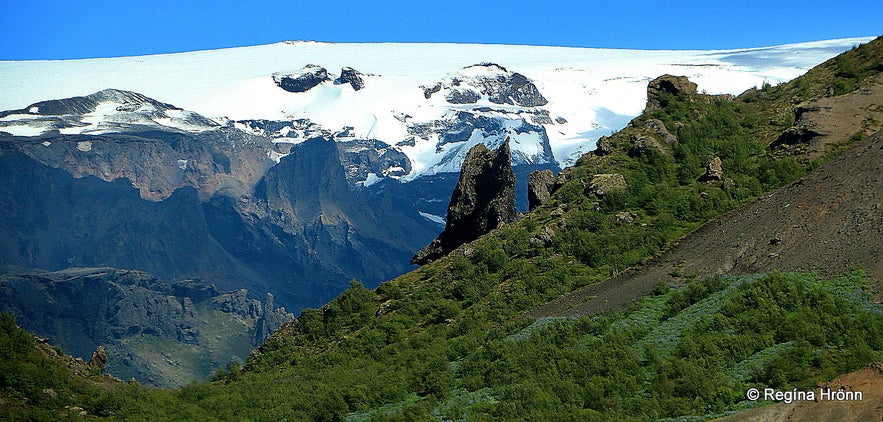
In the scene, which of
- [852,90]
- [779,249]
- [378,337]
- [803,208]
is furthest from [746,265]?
[852,90]

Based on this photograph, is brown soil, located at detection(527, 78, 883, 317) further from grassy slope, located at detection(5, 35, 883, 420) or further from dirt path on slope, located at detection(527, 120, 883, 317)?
grassy slope, located at detection(5, 35, 883, 420)

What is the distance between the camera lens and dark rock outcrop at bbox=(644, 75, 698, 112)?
67250 millimetres

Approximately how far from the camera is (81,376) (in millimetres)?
42500

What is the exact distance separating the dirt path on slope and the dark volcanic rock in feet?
61.1

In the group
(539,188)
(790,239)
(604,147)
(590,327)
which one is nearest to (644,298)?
(590,327)

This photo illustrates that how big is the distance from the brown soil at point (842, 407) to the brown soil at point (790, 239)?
10.3m

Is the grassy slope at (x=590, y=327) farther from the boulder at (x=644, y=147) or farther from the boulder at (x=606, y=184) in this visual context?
the boulder at (x=606, y=184)

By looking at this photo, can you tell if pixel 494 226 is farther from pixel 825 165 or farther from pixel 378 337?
pixel 825 165

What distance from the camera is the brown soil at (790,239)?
3838 cm

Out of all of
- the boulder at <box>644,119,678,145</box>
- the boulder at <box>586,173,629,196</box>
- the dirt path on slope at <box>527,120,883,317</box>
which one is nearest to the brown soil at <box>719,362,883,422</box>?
the dirt path on slope at <box>527,120,883,317</box>

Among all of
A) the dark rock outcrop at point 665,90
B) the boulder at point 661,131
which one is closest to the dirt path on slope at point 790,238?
the boulder at point 661,131

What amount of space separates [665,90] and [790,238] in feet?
93.8

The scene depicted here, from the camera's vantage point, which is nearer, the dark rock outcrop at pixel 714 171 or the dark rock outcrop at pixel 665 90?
the dark rock outcrop at pixel 714 171

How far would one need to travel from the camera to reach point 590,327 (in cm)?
3950
